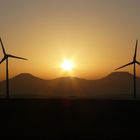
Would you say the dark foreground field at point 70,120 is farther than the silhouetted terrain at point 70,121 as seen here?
Yes

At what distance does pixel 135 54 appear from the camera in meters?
113

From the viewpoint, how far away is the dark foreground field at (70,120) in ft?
183

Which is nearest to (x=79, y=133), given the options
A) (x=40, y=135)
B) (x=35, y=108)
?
(x=40, y=135)

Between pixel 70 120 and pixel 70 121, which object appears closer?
pixel 70 121

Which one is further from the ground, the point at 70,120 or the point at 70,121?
the point at 70,120

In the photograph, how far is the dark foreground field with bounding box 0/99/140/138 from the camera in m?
55.9

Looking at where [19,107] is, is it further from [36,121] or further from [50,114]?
[36,121]

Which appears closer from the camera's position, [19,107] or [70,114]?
[70,114]

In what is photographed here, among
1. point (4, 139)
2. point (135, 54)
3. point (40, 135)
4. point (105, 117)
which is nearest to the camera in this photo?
point (4, 139)

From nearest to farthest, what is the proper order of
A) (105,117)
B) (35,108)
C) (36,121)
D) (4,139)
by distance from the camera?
(4,139) → (36,121) → (105,117) → (35,108)

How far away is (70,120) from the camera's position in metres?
66.2

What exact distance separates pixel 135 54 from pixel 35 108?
4264 cm

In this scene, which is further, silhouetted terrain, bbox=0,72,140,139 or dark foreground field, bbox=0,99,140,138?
dark foreground field, bbox=0,99,140,138

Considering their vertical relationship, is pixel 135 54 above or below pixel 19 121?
above
